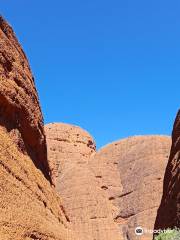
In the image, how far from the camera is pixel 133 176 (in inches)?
2857

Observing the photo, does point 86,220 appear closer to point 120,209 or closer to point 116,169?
point 120,209

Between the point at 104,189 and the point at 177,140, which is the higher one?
the point at 104,189

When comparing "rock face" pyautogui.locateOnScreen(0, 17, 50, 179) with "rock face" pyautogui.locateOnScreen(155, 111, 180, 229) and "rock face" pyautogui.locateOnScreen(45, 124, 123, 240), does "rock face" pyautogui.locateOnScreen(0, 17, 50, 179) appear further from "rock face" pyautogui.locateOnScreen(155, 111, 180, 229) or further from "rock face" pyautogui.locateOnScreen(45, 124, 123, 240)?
"rock face" pyautogui.locateOnScreen(45, 124, 123, 240)

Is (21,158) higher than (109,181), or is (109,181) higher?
(109,181)

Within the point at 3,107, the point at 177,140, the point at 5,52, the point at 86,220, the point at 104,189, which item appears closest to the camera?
the point at 3,107

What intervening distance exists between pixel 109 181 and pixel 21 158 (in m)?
52.2

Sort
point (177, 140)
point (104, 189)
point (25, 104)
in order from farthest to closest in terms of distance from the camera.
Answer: point (104, 189)
point (177, 140)
point (25, 104)

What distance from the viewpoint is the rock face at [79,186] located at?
59.6 metres

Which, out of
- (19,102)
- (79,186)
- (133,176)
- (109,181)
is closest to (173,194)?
(19,102)

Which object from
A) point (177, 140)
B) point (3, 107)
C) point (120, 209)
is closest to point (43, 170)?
point (3, 107)

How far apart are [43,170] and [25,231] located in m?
10.8

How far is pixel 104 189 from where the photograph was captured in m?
70.5

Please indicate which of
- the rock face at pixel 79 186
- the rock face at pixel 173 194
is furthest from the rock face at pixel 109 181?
the rock face at pixel 173 194

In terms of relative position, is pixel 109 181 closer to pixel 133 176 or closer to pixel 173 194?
pixel 133 176
